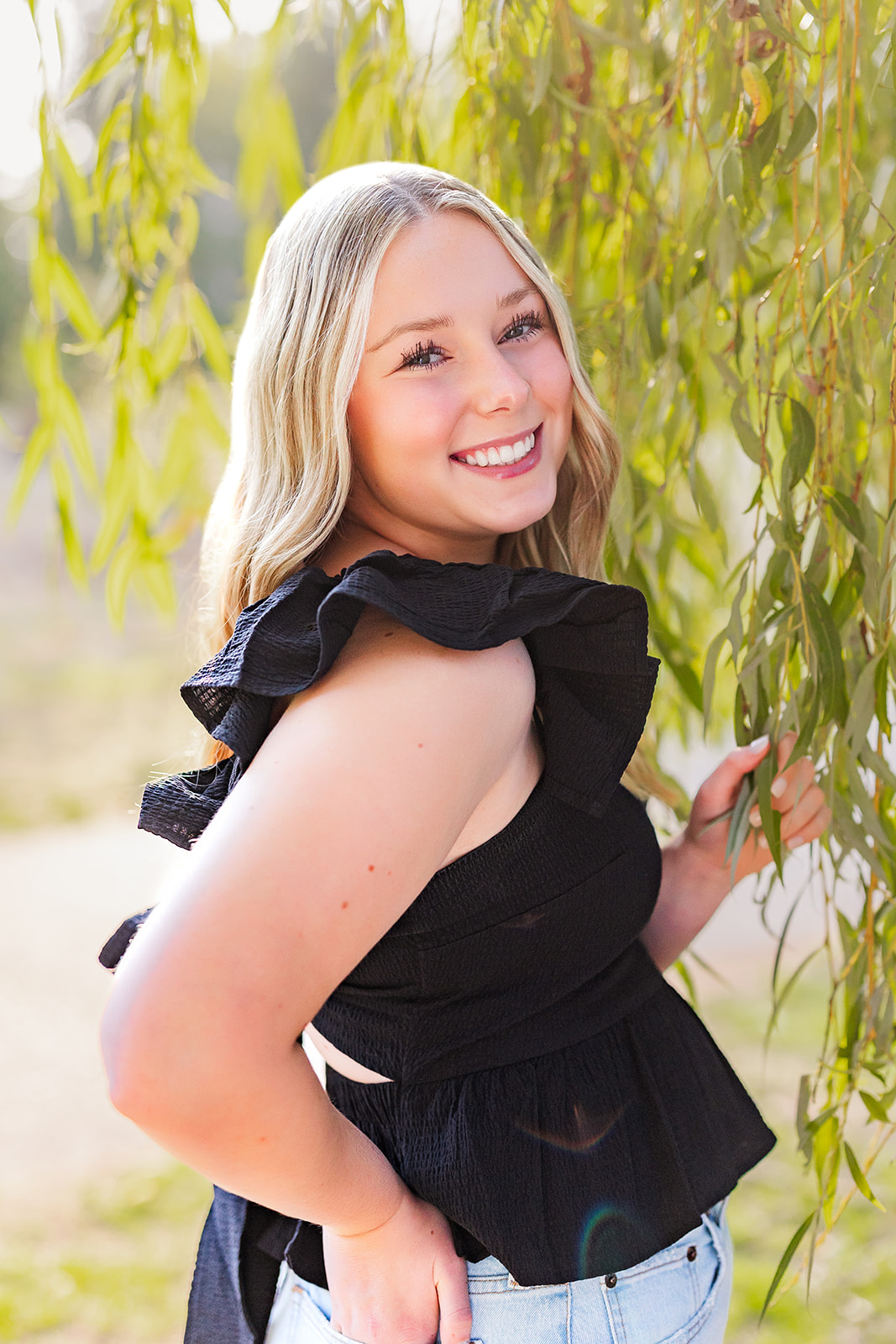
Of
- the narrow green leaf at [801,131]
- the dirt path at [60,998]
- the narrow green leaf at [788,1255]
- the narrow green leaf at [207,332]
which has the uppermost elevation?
the narrow green leaf at [801,131]

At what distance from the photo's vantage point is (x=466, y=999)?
0.95m

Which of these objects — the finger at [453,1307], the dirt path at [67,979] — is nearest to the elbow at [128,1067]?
the finger at [453,1307]

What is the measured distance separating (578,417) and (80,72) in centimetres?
79

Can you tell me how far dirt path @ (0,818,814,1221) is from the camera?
308cm

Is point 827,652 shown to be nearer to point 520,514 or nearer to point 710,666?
point 710,666

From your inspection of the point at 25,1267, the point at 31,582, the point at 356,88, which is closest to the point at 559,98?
the point at 356,88

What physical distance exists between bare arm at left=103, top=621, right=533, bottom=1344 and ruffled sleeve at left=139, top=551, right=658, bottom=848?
0.09 ft

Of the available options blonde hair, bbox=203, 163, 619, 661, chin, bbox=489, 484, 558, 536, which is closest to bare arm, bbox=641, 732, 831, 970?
chin, bbox=489, 484, 558, 536

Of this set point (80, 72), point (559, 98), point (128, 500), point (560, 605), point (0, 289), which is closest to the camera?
point (560, 605)

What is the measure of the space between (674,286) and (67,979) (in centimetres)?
353

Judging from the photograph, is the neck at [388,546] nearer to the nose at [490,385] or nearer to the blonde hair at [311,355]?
the blonde hair at [311,355]

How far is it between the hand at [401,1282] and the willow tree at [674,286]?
0.44 meters

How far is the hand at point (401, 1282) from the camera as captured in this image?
906 mm

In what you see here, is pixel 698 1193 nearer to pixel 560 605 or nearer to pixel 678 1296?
pixel 678 1296
